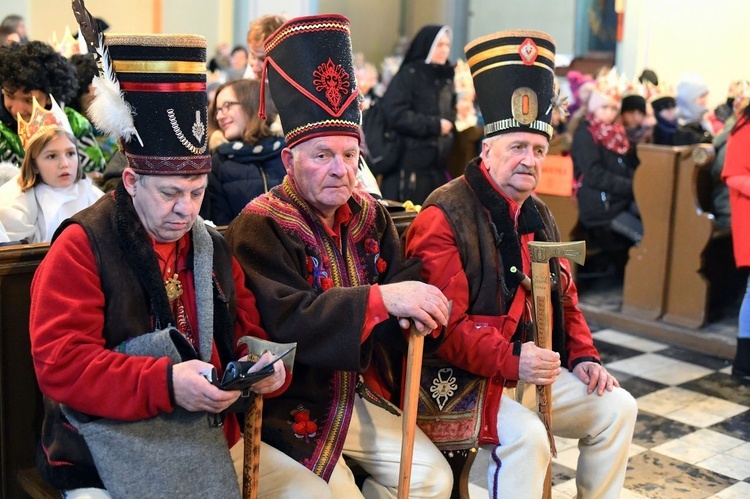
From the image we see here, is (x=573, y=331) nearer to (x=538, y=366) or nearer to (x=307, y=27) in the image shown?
(x=538, y=366)

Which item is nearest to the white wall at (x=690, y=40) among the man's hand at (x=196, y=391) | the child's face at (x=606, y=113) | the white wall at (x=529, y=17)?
the white wall at (x=529, y=17)

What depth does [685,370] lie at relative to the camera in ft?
16.9

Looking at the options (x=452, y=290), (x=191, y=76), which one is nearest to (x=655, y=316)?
(x=452, y=290)

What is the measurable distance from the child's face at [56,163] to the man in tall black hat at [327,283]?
3.55ft

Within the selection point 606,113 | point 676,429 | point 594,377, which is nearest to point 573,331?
point 594,377

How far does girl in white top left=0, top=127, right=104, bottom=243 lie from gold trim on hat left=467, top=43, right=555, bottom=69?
Answer: 4.92 feet

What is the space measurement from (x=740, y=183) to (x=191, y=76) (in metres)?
3.58

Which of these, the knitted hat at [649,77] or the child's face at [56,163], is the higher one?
the knitted hat at [649,77]

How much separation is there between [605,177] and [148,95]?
4.65 meters

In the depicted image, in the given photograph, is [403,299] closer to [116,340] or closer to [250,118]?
[116,340]

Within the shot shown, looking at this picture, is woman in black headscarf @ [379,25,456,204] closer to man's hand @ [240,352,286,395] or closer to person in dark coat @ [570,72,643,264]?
person in dark coat @ [570,72,643,264]

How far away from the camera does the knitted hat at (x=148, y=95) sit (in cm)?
216

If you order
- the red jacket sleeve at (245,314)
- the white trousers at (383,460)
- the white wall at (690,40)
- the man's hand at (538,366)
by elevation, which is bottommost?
the white trousers at (383,460)

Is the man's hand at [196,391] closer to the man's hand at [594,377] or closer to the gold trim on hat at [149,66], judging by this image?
the gold trim on hat at [149,66]
